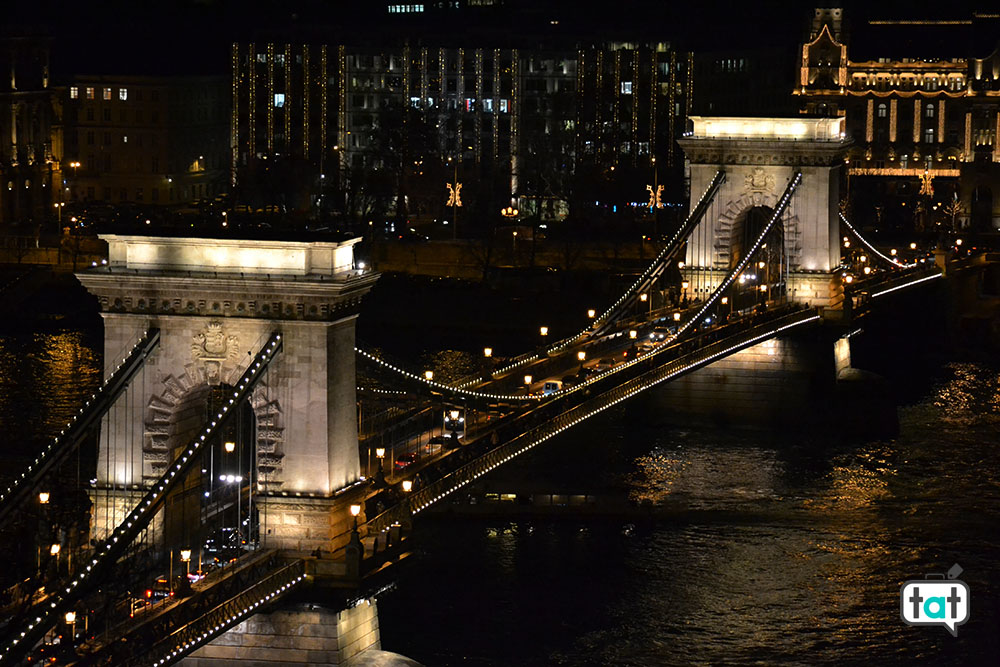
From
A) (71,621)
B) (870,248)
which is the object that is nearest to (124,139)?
(870,248)

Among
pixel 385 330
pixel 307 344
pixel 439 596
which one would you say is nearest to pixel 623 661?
pixel 439 596

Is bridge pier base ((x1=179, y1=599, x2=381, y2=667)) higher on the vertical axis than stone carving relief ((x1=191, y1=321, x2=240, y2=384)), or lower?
lower

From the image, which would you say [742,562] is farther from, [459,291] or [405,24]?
[405,24]

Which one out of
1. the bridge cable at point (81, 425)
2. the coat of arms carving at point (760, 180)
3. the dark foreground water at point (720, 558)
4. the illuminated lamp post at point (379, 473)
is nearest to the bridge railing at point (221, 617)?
the bridge cable at point (81, 425)

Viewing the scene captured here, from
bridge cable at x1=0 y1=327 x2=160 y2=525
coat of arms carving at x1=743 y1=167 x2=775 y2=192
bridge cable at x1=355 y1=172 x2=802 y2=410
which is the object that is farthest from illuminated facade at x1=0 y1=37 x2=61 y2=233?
bridge cable at x1=0 y1=327 x2=160 y2=525

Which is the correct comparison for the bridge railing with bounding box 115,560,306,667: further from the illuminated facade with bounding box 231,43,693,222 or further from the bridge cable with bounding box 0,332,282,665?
the illuminated facade with bounding box 231,43,693,222

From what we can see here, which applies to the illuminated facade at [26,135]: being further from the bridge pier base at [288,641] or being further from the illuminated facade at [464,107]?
the bridge pier base at [288,641]

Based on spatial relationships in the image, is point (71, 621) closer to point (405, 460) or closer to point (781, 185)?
point (405, 460)
